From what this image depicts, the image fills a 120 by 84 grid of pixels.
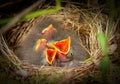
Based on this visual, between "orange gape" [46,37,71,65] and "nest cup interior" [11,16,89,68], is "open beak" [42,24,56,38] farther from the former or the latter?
"orange gape" [46,37,71,65]

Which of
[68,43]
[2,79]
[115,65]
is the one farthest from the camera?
[68,43]

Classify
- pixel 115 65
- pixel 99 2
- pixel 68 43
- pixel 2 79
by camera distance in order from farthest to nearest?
pixel 99 2 → pixel 68 43 → pixel 115 65 → pixel 2 79

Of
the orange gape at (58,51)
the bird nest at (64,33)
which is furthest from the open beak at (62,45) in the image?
the bird nest at (64,33)

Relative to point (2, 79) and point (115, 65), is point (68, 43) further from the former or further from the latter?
point (2, 79)

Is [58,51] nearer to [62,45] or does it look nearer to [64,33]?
[62,45]

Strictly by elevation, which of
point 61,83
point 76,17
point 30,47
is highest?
point 76,17

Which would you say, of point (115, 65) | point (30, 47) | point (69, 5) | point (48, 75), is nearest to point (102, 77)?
point (115, 65)

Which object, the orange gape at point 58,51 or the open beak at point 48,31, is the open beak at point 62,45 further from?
the open beak at point 48,31
